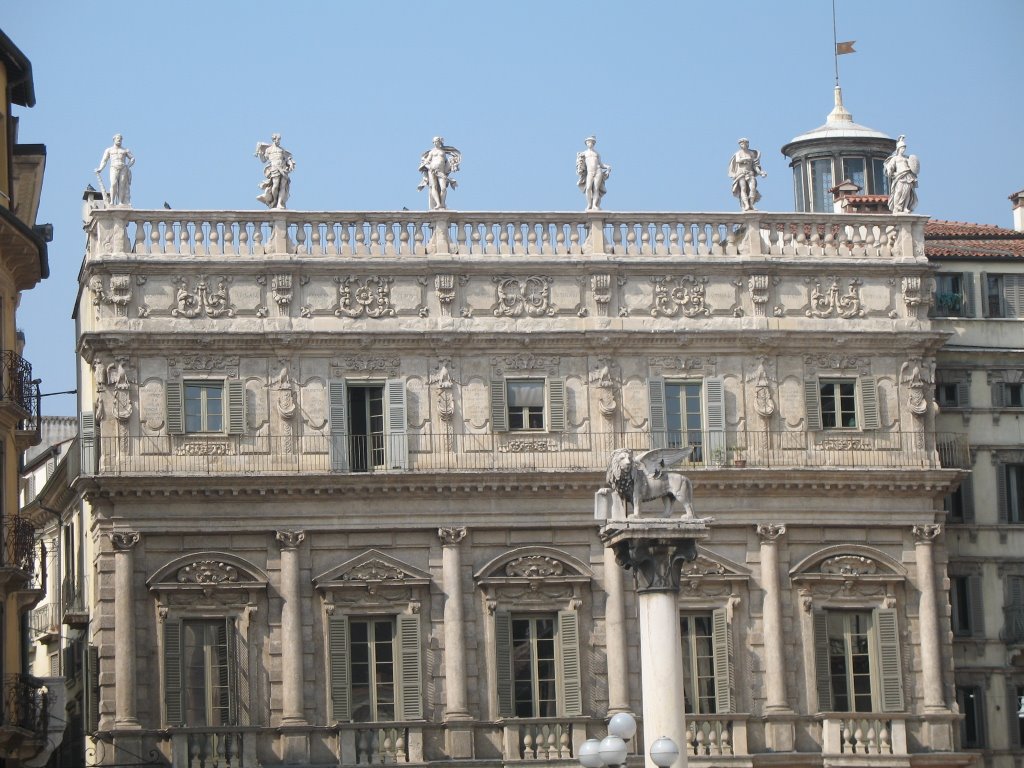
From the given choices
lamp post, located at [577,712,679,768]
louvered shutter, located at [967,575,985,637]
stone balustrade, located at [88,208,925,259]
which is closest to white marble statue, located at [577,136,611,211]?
stone balustrade, located at [88,208,925,259]

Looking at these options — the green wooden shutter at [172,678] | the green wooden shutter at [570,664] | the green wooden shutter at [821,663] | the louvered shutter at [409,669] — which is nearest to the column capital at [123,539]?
the green wooden shutter at [172,678]

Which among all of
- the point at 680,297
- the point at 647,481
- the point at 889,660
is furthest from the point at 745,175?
the point at 647,481

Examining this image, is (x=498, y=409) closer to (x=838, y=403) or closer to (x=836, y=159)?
(x=838, y=403)

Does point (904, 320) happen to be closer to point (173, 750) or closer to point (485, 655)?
point (485, 655)

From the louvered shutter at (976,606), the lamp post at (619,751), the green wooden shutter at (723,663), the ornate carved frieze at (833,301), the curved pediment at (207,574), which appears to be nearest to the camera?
the lamp post at (619,751)

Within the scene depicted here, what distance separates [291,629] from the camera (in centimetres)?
5916

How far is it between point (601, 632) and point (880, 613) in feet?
21.8

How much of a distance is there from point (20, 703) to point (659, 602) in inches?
641

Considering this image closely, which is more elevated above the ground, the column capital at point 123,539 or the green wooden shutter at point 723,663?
the column capital at point 123,539

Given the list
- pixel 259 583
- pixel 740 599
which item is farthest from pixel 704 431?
pixel 259 583

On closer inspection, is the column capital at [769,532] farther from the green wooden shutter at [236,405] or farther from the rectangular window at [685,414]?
the green wooden shutter at [236,405]

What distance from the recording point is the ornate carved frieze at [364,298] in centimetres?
6109

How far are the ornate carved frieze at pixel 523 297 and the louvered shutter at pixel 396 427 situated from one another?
2986mm

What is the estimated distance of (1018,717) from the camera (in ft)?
213
